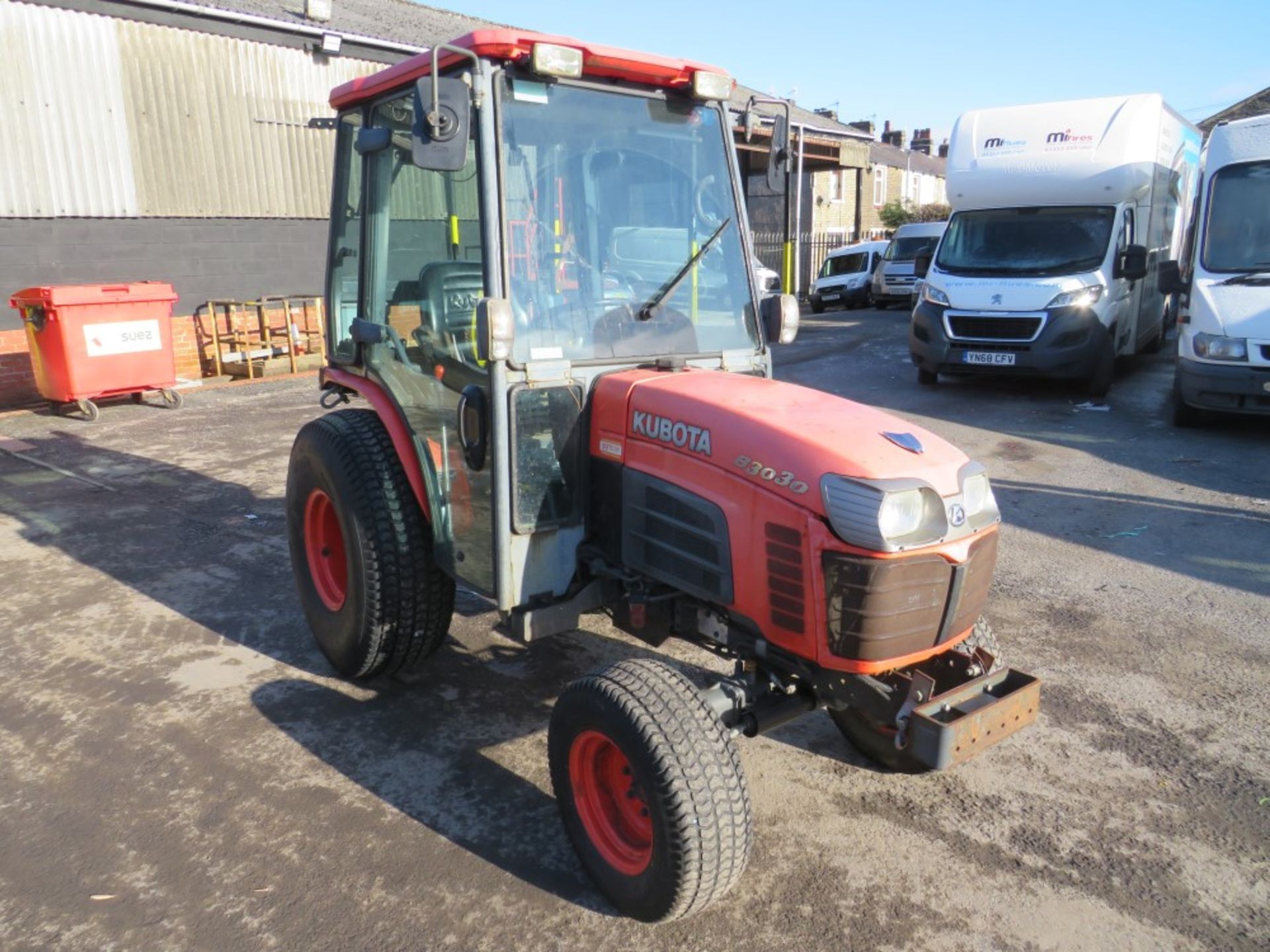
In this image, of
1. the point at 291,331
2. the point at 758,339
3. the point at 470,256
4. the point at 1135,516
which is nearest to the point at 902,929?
the point at 758,339

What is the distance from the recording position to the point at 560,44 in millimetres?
3084

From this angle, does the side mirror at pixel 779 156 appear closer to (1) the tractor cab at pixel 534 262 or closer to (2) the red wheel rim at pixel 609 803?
(1) the tractor cab at pixel 534 262

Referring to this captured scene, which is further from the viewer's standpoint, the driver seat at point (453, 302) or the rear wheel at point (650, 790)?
the driver seat at point (453, 302)

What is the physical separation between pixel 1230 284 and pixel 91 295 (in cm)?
1042

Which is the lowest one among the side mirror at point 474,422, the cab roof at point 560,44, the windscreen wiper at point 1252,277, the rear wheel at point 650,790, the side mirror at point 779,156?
the rear wheel at point 650,790

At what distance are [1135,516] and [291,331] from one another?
1006cm

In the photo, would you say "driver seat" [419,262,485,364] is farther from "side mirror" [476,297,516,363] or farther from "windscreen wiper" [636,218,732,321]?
"windscreen wiper" [636,218,732,321]

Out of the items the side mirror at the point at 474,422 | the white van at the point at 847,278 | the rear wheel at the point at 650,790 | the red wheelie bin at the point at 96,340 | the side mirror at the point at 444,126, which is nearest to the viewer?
the rear wheel at the point at 650,790

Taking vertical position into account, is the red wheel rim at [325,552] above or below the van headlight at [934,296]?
below

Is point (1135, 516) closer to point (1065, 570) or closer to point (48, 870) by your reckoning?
point (1065, 570)

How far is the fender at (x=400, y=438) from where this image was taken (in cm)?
377

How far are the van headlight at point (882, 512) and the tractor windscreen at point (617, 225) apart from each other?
1.06 m

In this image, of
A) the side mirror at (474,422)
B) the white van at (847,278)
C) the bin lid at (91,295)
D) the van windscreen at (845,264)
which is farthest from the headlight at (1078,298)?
the van windscreen at (845,264)

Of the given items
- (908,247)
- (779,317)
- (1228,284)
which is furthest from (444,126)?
(908,247)
